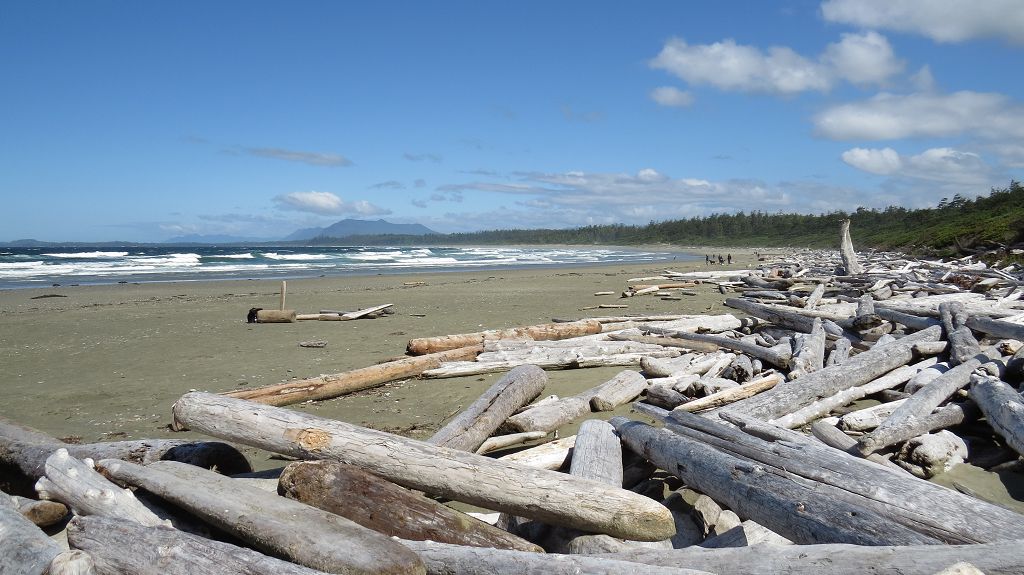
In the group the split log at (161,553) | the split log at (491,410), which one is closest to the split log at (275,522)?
the split log at (161,553)

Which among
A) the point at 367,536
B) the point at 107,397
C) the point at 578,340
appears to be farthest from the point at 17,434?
the point at 578,340

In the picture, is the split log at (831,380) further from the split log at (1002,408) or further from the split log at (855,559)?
the split log at (855,559)

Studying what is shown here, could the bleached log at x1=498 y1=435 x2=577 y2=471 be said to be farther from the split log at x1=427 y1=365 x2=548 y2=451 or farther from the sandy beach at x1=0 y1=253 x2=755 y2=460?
the sandy beach at x1=0 y1=253 x2=755 y2=460

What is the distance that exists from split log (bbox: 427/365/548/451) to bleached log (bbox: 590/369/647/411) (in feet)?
2.25

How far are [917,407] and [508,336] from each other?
5.84 meters

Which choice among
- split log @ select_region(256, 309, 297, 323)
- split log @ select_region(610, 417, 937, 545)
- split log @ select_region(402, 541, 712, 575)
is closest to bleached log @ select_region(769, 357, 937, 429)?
split log @ select_region(610, 417, 937, 545)

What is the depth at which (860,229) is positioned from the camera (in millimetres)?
62125

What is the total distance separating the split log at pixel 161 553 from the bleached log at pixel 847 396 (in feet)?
13.1

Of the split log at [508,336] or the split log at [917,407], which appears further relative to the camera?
the split log at [508,336]

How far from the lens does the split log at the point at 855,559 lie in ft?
7.55

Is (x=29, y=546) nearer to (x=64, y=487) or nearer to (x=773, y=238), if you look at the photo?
(x=64, y=487)

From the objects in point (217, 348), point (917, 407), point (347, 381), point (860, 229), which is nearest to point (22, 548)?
point (347, 381)

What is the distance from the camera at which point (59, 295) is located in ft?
68.6

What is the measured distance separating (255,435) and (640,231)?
125925mm
